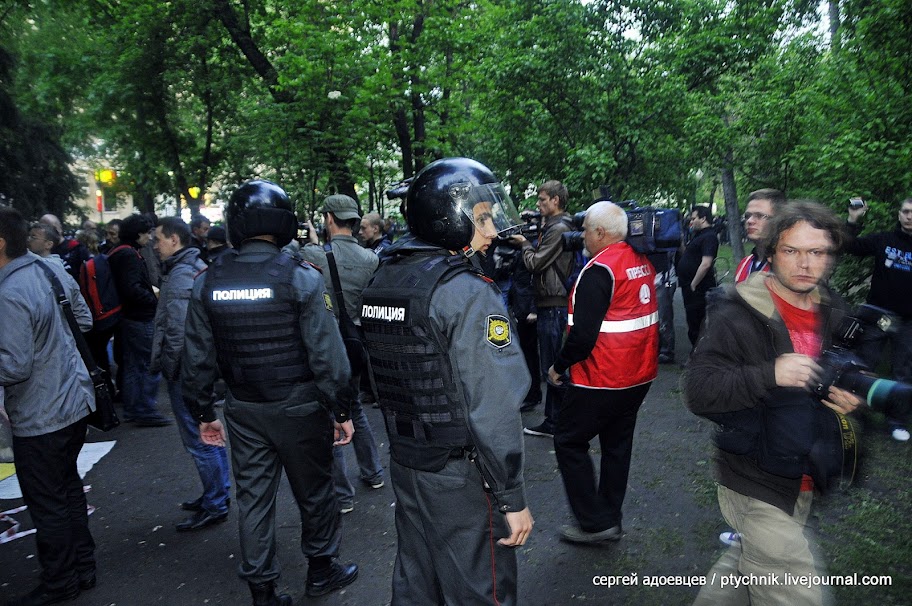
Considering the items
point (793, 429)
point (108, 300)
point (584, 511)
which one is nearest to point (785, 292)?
point (793, 429)

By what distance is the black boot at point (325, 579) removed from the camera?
12.5 feet

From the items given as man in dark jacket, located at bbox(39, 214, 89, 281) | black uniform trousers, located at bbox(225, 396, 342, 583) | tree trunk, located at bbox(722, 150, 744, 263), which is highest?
man in dark jacket, located at bbox(39, 214, 89, 281)

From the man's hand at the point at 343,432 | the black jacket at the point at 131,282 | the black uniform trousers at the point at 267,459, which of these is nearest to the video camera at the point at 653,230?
the man's hand at the point at 343,432

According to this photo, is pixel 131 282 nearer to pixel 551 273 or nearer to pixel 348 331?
pixel 348 331

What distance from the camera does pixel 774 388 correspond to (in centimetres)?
240

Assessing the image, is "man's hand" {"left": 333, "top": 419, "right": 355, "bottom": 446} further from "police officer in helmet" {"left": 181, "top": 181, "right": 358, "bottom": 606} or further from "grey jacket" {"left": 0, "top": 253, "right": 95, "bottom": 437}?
"grey jacket" {"left": 0, "top": 253, "right": 95, "bottom": 437}

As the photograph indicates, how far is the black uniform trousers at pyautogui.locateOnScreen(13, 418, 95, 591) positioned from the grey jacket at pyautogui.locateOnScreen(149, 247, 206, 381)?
856 mm

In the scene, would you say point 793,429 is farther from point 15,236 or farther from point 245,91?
point 245,91

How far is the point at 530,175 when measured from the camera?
14.5 meters

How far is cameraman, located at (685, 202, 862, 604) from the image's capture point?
2.41 metres

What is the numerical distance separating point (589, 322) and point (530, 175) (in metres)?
10.9

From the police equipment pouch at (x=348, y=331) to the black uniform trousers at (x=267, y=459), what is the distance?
0.74 metres

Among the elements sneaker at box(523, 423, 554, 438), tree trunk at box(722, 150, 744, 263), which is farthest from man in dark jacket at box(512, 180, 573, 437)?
tree trunk at box(722, 150, 744, 263)

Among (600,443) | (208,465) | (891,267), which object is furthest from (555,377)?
(891,267)
